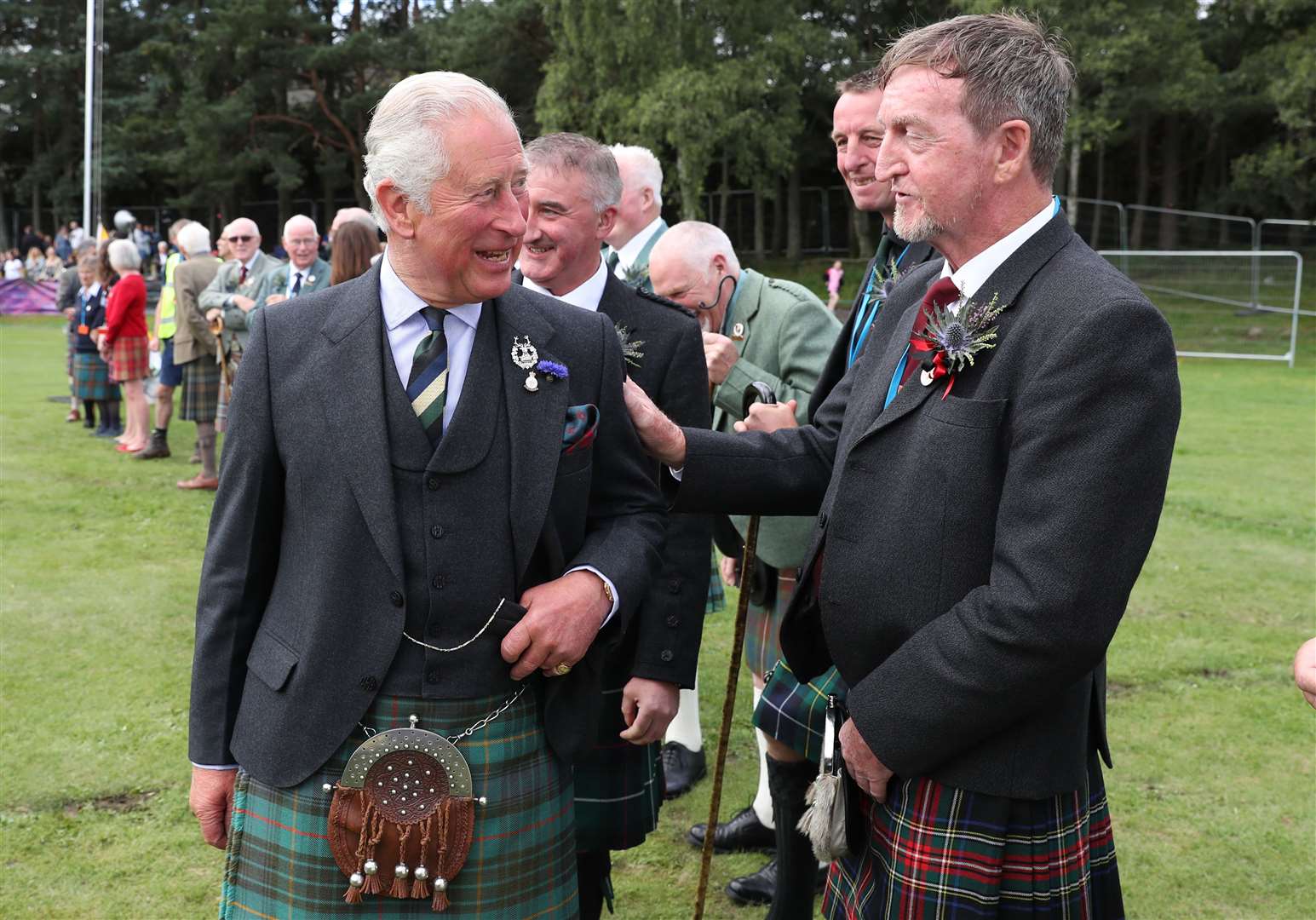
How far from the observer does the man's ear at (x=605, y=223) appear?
3.28 m

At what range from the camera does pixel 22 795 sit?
169 inches

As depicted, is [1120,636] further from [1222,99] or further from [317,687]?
[1222,99]

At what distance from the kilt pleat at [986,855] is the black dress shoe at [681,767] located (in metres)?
2.33

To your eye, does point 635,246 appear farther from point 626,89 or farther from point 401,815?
point 626,89

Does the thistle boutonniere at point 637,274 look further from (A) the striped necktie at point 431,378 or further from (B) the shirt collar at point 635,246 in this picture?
(A) the striped necktie at point 431,378

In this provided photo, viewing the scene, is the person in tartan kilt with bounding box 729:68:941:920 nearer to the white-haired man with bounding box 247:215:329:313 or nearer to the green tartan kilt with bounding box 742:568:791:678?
the green tartan kilt with bounding box 742:568:791:678

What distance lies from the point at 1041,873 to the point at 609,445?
1.08m

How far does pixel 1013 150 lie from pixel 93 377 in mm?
11385

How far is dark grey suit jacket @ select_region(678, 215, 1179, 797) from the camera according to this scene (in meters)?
→ 1.92

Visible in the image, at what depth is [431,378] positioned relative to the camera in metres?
2.19

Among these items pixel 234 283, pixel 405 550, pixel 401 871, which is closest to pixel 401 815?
pixel 401 871

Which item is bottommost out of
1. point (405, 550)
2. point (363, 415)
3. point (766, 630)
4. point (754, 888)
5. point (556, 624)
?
point (754, 888)

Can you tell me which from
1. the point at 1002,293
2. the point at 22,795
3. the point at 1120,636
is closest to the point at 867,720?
the point at 1002,293

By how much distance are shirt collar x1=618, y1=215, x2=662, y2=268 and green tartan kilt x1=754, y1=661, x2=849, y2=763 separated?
222cm
